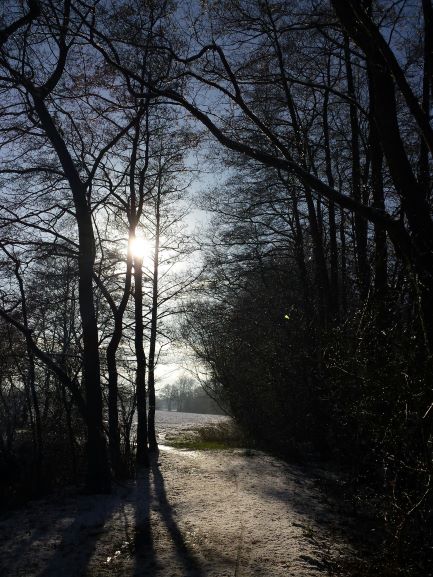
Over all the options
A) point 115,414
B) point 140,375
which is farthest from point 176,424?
point 115,414

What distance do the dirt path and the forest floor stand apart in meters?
0.01

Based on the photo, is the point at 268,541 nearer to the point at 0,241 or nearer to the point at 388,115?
the point at 388,115

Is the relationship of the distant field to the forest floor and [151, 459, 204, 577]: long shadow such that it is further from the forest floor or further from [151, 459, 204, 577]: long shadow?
the forest floor

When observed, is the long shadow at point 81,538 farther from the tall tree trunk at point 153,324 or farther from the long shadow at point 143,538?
the tall tree trunk at point 153,324

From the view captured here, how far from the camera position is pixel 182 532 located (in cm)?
620

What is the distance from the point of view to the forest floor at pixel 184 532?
16.4 ft

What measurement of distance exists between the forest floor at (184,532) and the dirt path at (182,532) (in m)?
0.01

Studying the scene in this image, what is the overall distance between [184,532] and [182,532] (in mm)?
29

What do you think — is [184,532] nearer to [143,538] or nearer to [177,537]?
[177,537]

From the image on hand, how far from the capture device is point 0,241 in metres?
8.64

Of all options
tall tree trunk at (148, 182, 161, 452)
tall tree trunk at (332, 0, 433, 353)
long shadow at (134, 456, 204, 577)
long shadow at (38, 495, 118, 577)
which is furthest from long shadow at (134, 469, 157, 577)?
tall tree trunk at (148, 182, 161, 452)

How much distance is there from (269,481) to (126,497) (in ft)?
9.54

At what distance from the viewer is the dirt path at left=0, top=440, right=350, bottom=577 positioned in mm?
4996

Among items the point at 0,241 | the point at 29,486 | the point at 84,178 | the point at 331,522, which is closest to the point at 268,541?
the point at 331,522
